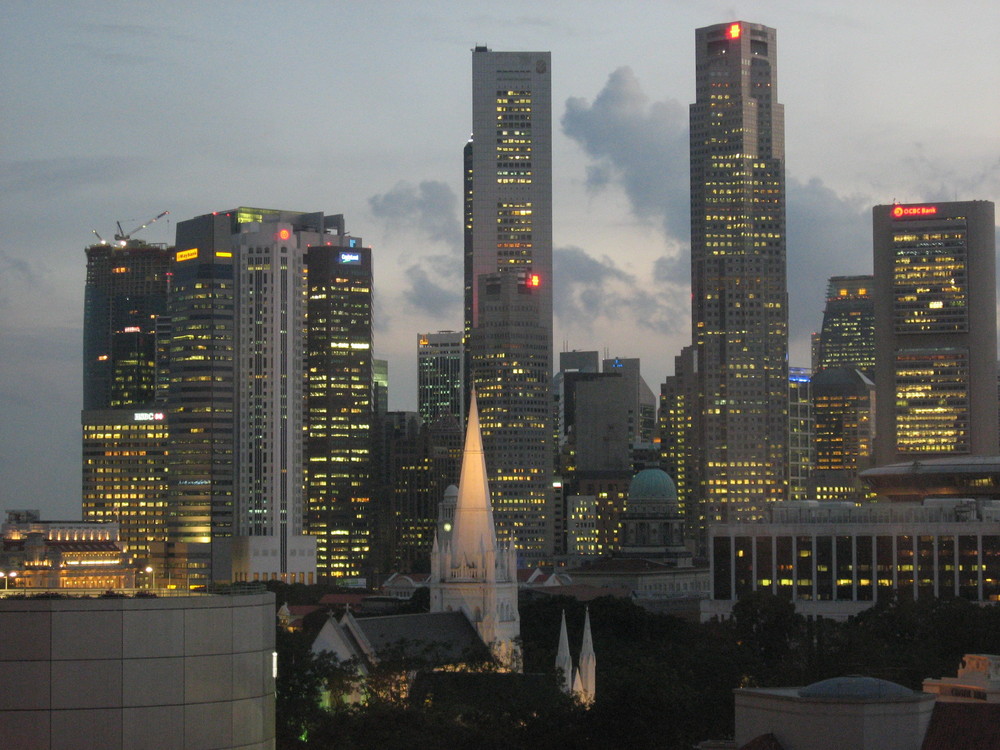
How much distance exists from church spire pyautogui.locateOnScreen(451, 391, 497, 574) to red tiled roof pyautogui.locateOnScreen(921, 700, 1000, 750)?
287 feet

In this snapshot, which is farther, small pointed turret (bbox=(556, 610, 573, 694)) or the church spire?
the church spire

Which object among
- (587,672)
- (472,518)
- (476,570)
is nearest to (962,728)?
(587,672)

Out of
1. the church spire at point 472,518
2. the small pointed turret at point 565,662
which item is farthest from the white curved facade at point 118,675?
the church spire at point 472,518

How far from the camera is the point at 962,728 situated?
7312 cm

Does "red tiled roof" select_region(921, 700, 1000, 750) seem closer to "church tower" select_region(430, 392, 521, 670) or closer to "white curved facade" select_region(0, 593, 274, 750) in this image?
"white curved facade" select_region(0, 593, 274, 750)

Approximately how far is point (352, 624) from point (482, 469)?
3112 cm

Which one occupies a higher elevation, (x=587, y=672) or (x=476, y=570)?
(x=476, y=570)

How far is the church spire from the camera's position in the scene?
162m

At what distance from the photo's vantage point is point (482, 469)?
16488 centimetres

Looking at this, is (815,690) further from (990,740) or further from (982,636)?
(982,636)

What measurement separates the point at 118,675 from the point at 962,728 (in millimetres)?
33297

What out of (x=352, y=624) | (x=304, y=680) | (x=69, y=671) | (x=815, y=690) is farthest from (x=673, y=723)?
(x=69, y=671)

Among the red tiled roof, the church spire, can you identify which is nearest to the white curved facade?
the red tiled roof

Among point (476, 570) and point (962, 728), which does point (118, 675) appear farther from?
point (476, 570)
